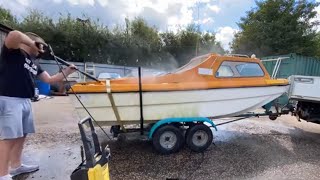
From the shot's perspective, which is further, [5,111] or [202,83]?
[202,83]

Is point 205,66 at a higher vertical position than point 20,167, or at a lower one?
higher

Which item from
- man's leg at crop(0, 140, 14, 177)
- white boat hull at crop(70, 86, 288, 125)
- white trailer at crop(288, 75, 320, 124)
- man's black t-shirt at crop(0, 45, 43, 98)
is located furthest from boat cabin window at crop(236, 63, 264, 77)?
man's leg at crop(0, 140, 14, 177)

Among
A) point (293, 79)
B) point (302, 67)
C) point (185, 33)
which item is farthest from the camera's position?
point (185, 33)

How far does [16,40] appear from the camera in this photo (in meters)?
2.74

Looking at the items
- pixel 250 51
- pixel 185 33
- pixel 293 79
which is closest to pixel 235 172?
pixel 293 79

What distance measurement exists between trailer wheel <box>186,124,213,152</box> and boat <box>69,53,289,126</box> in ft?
0.80

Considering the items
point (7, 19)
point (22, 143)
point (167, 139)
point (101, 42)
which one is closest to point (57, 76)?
point (22, 143)

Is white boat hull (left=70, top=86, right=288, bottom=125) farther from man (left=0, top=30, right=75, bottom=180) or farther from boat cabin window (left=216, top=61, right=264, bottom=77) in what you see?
man (left=0, top=30, right=75, bottom=180)

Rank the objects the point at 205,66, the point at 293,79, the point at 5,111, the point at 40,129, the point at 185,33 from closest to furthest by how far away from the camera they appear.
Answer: the point at 5,111, the point at 205,66, the point at 293,79, the point at 40,129, the point at 185,33

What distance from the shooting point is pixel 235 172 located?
3902mm

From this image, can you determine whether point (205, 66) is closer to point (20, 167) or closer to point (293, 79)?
point (293, 79)

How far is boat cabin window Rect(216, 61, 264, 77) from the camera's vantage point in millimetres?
4988

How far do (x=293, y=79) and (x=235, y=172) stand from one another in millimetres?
2958

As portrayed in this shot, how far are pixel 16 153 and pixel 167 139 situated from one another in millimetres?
2299
